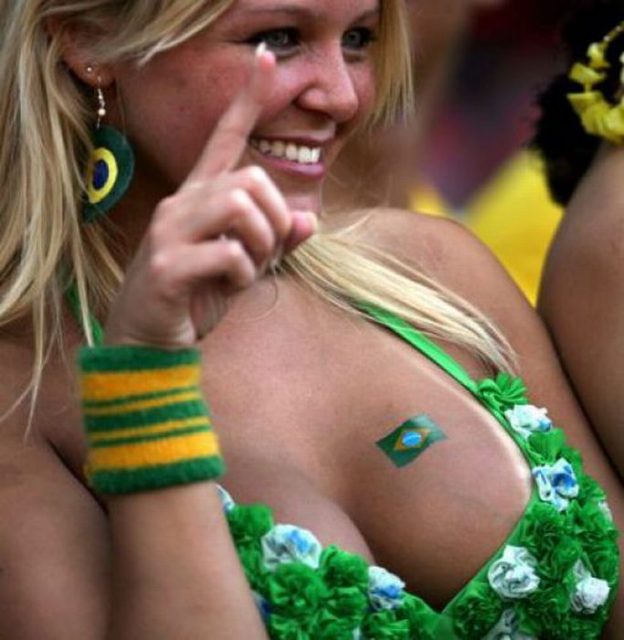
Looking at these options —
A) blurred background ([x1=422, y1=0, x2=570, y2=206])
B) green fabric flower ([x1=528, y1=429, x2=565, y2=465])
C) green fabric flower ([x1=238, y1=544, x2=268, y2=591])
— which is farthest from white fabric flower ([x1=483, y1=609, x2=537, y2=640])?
blurred background ([x1=422, y1=0, x2=570, y2=206])

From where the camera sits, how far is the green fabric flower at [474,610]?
2801 millimetres

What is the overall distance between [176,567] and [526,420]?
725mm

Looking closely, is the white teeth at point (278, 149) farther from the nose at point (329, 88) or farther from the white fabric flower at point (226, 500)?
the white fabric flower at point (226, 500)

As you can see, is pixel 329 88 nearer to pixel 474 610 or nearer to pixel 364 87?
pixel 364 87

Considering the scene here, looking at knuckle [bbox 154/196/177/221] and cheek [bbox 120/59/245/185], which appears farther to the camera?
cheek [bbox 120/59/245/185]

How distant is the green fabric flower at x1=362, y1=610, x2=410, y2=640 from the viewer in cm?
271

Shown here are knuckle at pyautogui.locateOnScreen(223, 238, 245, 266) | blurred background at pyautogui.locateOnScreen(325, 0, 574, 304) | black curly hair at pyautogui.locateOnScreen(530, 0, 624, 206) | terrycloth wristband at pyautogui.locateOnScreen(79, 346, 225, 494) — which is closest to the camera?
knuckle at pyautogui.locateOnScreen(223, 238, 245, 266)

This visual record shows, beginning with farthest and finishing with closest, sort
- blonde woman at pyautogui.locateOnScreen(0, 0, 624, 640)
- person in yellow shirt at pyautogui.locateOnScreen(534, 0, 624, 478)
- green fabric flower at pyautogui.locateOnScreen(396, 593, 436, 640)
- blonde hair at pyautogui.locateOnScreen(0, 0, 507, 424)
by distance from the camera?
person in yellow shirt at pyautogui.locateOnScreen(534, 0, 624, 478), blonde hair at pyautogui.locateOnScreen(0, 0, 507, 424), green fabric flower at pyautogui.locateOnScreen(396, 593, 436, 640), blonde woman at pyautogui.locateOnScreen(0, 0, 624, 640)

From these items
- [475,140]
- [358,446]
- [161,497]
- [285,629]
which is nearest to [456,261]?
[358,446]

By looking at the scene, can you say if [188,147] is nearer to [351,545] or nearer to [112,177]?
[112,177]

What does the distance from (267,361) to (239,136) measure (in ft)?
2.01

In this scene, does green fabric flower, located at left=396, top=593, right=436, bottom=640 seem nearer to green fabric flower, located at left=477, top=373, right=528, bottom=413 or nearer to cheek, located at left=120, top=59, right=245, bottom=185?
green fabric flower, located at left=477, top=373, right=528, bottom=413

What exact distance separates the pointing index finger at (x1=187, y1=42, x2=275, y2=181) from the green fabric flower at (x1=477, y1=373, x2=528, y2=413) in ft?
2.36

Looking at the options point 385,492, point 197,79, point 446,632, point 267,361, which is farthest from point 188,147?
point 446,632
